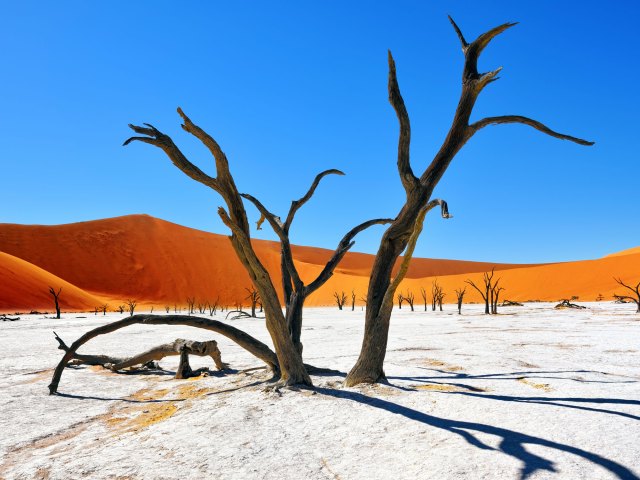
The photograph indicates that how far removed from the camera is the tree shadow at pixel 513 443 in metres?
2.53

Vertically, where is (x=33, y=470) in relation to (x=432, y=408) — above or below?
below

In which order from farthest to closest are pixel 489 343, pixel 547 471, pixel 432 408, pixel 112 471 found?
pixel 489 343 → pixel 432 408 → pixel 112 471 → pixel 547 471

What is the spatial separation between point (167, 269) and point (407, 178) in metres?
70.9

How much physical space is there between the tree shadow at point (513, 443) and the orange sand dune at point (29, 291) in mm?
42830

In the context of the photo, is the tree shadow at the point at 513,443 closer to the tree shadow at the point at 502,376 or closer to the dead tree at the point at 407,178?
the dead tree at the point at 407,178

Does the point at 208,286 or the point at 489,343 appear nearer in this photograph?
the point at 489,343

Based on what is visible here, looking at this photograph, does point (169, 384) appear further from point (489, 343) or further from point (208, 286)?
point (208, 286)

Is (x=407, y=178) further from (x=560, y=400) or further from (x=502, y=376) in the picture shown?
(x=502, y=376)

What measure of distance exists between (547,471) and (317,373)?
3.68 metres

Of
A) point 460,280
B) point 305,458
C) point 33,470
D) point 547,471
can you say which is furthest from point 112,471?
point 460,280

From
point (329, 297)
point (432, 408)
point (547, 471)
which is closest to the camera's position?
point (547, 471)

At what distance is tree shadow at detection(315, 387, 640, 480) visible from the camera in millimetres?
2527

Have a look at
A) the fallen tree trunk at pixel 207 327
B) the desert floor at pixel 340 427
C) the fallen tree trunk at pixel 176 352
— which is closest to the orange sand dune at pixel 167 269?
the fallen tree trunk at pixel 176 352

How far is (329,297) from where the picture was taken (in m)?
65.9
